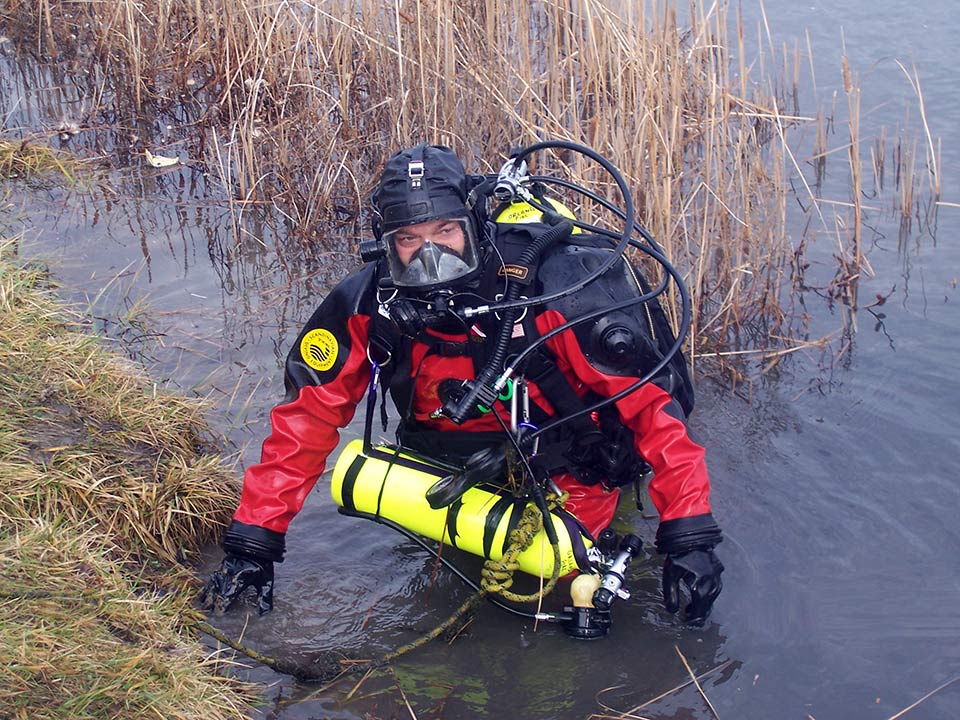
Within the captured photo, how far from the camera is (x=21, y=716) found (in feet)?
7.70

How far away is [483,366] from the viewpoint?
10.2ft


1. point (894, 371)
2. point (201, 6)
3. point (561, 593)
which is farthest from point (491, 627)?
point (201, 6)

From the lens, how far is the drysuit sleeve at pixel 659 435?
9.87ft

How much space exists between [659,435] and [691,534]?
0.29m

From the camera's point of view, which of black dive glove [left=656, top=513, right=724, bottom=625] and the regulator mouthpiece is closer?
black dive glove [left=656, top=513, right=724, bottom=625]

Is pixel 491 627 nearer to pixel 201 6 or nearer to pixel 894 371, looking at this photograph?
pixel 894 371

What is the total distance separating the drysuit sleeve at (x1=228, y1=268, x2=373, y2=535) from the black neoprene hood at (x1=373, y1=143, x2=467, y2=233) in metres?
0.31

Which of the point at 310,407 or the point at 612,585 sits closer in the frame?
the point at 612,585

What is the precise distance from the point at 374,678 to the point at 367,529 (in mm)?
817

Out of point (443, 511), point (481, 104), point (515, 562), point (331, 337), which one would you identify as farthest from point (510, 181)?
point (481, 104)

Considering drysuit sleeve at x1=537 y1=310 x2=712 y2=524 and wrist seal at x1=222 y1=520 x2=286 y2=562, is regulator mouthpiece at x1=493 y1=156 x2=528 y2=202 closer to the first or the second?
drysuit sleeve at x1=537 y1=310 x2=712 y2=524

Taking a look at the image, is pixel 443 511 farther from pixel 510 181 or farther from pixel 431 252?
pixel 510 181

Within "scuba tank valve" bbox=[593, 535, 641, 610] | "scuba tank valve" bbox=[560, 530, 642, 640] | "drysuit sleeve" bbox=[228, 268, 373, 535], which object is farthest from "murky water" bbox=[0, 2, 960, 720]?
"drysuit sleeve" bbox=[228, 268, 373, 535]

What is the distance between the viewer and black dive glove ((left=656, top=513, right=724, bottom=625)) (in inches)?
118
